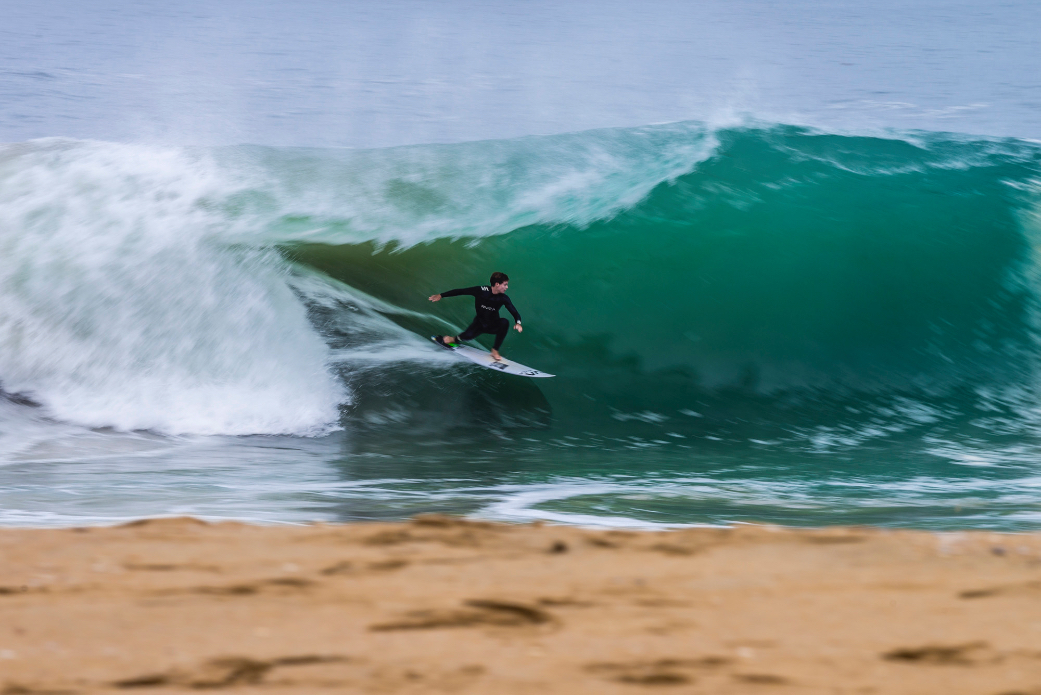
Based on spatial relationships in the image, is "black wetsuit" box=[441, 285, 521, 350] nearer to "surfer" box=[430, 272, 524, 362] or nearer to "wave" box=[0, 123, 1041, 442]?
"surfer" box=[430, 272, 524, 362]

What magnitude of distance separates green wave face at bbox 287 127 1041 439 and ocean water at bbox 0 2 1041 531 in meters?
0.03

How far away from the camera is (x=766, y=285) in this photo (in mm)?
9312

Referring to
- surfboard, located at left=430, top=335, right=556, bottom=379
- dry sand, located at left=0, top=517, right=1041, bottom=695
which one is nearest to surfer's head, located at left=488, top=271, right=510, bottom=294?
surfboard, located at left=430, top=335, right=556, bottom=379

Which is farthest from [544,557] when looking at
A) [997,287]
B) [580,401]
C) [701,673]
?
[997,287]

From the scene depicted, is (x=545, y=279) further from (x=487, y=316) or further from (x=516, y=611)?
(x=516, y=611)

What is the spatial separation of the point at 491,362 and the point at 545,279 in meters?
1.99

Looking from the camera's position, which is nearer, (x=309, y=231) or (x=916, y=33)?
(x=309, y=231)

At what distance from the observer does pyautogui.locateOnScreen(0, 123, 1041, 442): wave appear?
310 inches

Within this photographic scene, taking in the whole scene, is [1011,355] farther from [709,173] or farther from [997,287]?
[709,173]

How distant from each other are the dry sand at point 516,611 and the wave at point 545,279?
14.7 ft

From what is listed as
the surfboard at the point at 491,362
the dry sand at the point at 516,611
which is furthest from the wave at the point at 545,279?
the dry sand at the point at 516,611

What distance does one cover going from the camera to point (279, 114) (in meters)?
35.5

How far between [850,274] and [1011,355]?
1836 mm

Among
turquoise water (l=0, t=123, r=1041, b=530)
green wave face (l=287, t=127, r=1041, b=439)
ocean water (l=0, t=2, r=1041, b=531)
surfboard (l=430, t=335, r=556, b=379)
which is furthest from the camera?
green wave face (l=287, t=127, r=1041, b=439)
